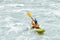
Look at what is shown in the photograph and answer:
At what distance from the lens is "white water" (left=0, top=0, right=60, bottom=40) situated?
→ 17953 millimetres

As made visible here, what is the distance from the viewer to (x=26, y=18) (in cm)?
2156

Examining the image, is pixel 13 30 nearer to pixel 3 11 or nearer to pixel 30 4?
pixel 3 11

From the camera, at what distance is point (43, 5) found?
84.1ft

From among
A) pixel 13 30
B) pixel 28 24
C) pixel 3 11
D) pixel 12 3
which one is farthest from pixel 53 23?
pixel 12 3

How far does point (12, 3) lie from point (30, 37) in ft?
31.4

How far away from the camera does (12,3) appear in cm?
2683

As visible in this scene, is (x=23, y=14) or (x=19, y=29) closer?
(x=19, y=29)

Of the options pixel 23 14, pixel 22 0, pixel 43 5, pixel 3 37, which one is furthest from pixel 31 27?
pixel 22 0

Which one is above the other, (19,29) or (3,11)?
(3,11)

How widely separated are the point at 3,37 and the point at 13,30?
1.19 m

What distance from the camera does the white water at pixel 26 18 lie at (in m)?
18.0

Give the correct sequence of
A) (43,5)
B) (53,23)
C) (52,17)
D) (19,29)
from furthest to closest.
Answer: (43,5) < (52,17) < (53,23) < (19,29)

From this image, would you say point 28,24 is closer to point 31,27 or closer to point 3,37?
point 31,27

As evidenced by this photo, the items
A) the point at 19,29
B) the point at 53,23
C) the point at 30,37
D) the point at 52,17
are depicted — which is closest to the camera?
the point at 30,37
